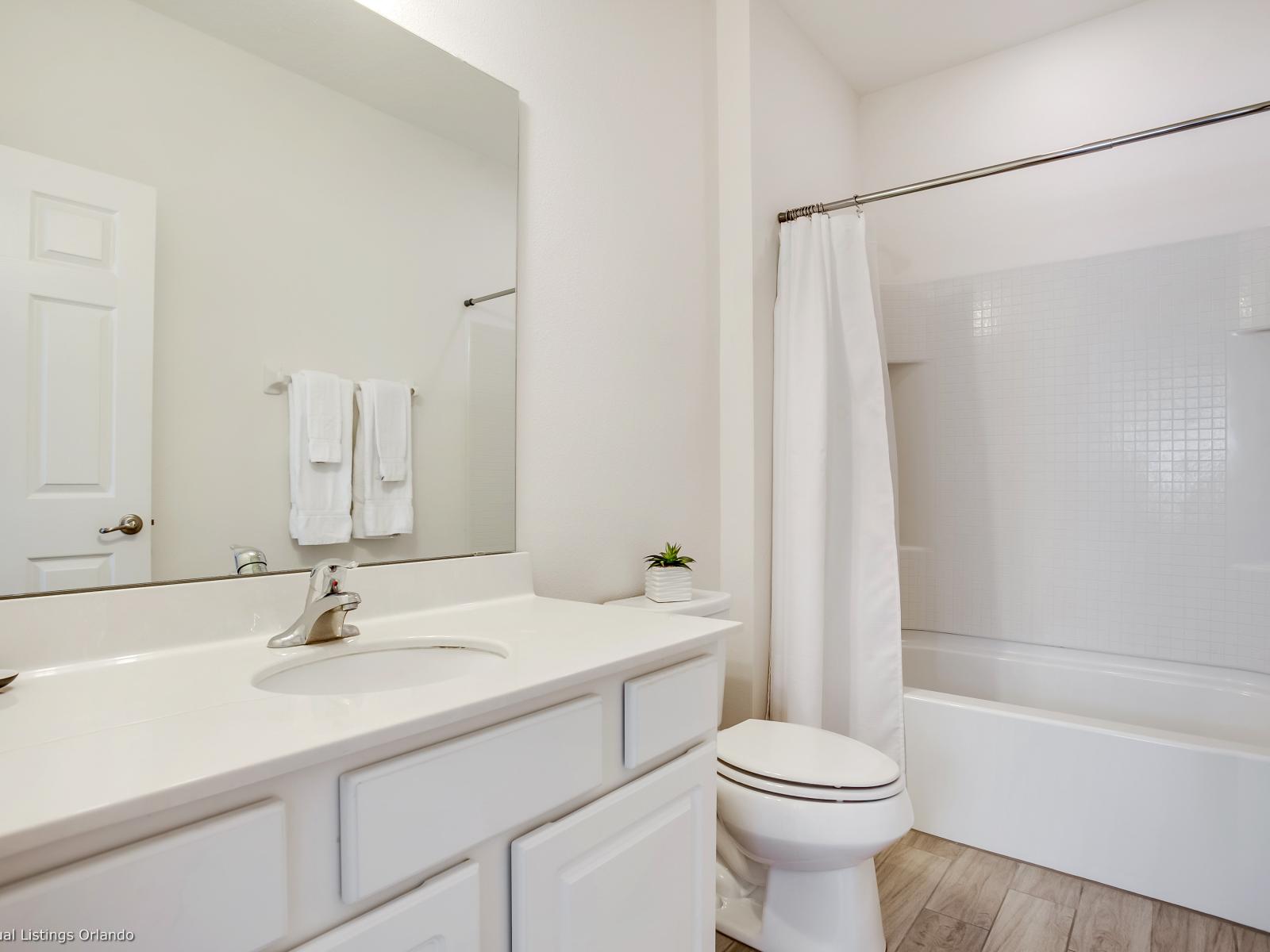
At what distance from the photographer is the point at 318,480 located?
1.21m

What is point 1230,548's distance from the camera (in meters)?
2.27

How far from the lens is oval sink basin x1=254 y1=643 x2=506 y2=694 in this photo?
3.28 ft

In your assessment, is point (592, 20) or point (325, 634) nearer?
point (325, 634)

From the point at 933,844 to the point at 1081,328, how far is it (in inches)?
72.7

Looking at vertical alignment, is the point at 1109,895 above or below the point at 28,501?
below

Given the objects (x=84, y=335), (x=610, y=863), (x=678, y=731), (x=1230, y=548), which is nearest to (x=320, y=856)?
(x=610, y=863)

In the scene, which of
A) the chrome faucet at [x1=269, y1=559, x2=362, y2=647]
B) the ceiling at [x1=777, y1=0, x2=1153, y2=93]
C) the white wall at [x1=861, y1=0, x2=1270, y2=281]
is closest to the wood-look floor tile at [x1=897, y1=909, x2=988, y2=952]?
the chrome faucet at [x1=269, y1=559, x2=362, y2=647]

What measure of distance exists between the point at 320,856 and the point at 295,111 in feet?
3.76

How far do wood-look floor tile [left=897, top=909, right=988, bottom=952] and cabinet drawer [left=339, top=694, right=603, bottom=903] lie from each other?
1.11 m

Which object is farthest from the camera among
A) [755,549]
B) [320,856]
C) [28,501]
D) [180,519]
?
[755,549]

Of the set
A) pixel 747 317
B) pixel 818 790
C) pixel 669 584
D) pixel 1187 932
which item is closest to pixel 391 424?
pixel 669 584

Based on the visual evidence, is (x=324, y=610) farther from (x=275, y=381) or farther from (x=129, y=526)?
(x=275, y=381)

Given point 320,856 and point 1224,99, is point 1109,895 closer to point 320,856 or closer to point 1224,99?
point 320,856

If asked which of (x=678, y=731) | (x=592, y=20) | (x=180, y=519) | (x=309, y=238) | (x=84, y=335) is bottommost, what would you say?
(x=678, y=731)
